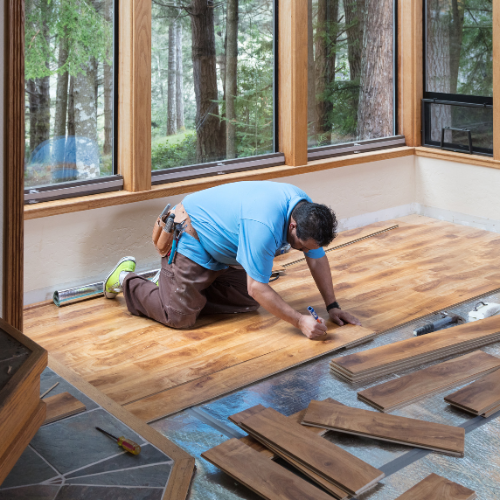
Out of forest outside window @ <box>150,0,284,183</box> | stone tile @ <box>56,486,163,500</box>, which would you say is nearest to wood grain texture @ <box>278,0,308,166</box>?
forest outside window @ <box>150,0,284,183</box>

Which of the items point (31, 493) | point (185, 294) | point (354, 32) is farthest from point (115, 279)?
point (354, 32)

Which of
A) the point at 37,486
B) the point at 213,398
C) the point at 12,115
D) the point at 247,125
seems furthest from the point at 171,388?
the point at 247,125

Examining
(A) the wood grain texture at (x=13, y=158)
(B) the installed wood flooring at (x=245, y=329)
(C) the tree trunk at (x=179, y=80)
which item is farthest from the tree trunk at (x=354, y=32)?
(A) the wood grain texture at (x=13, y=158)

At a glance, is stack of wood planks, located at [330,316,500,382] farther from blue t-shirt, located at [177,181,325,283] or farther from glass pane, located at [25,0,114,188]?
glass pane, located at [25,0,114,188]

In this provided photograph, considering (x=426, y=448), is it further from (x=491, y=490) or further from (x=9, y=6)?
(x=9, y=6)

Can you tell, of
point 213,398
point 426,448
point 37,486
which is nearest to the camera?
point 37,486

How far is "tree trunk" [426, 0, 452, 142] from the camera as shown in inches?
234

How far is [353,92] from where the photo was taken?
5.96 meters

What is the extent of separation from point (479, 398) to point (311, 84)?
3.36 m

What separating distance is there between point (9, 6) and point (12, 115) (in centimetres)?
42

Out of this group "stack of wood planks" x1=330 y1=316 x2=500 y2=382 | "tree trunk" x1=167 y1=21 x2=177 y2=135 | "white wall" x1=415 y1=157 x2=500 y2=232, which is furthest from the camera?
"white wall" x1=415 y1=157 x2=500 y2=232

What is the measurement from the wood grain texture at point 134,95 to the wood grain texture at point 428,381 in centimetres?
226

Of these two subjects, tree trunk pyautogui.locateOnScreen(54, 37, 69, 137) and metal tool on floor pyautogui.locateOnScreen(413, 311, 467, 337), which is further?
tree trunk pyautogui.locateOnScreen(54, 37, 69, 137)

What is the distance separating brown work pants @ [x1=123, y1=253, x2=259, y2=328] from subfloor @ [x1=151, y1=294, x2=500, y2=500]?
31.4 inches
